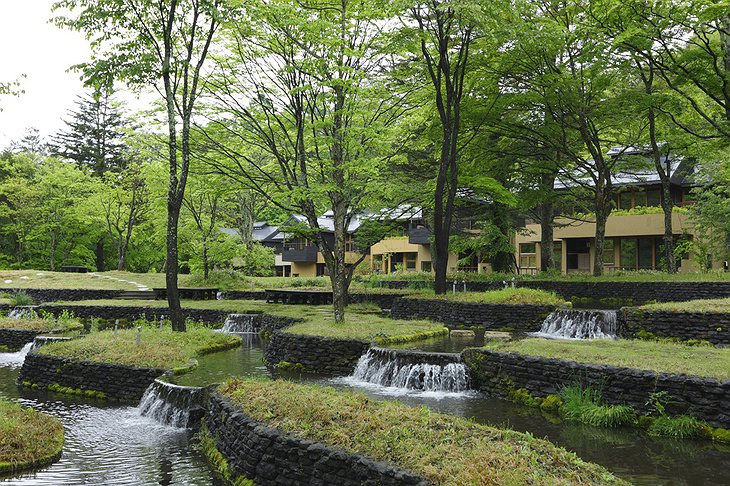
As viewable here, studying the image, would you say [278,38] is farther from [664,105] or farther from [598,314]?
[664,105]

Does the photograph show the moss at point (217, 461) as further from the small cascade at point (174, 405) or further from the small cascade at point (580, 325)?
the small cascade at point (580, 325)

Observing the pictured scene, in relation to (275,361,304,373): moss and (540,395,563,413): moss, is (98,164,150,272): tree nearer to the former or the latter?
(275,361,304,373): moss

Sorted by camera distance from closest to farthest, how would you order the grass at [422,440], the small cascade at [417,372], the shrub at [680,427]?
the grass at [422,440], the shrub at [680,427], the small cascade at [417,372]

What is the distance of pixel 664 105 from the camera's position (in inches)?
792

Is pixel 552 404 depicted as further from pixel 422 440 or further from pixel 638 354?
pixel 422 440

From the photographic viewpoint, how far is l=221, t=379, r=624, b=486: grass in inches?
202

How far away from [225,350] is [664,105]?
56.6 feet

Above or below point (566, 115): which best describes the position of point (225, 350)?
below

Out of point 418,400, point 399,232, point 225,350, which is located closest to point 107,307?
point 225,350

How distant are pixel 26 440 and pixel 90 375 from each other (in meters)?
4.48

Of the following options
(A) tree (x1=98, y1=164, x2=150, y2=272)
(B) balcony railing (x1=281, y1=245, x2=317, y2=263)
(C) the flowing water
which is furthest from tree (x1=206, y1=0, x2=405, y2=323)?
(B) balcony railing (x1=281, y1=245, x2=317, y2=263)

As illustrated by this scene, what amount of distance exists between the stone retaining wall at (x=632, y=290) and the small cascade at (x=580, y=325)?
5977mm

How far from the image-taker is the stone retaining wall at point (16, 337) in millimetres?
18438

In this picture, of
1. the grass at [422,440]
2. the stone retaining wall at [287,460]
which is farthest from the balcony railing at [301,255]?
the stone retaining wall at [287,460]
